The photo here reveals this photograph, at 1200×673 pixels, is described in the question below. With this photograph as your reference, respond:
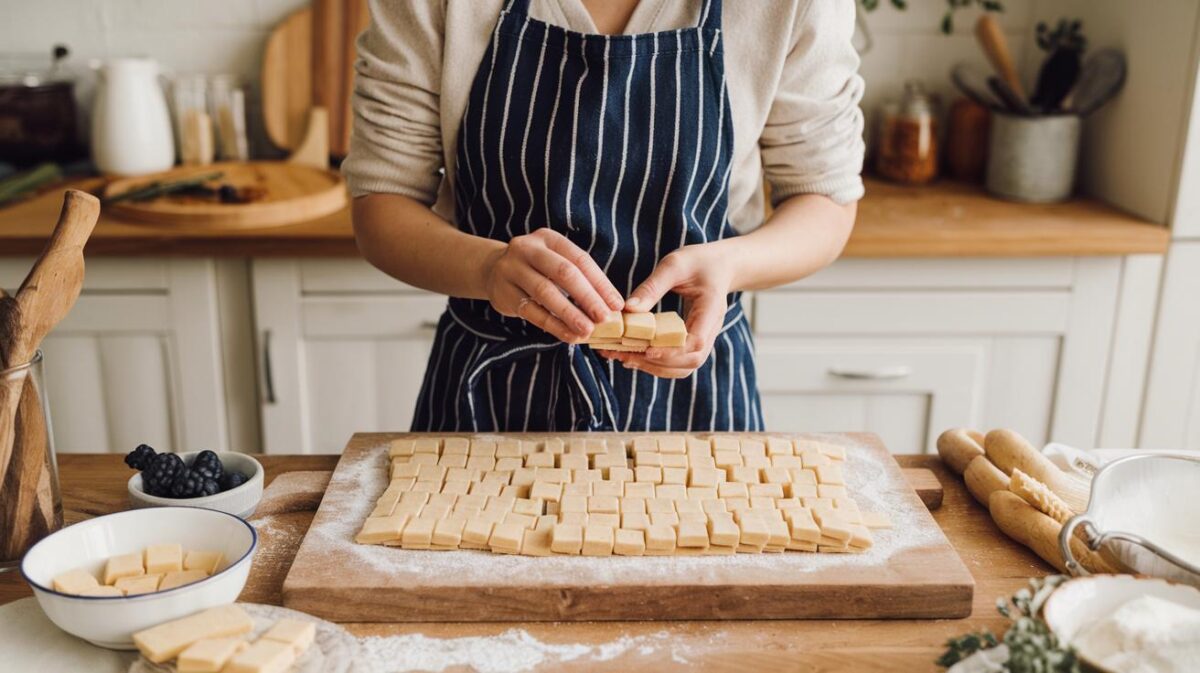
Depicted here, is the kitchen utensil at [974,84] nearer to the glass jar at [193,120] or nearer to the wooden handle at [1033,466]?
the wooden handle at [1033,466]

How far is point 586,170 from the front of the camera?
131 cm

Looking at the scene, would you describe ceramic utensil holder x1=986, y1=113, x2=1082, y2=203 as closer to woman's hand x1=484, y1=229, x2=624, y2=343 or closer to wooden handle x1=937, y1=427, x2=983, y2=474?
wooden handle x1=937, y1=427, x2=983, y2=474

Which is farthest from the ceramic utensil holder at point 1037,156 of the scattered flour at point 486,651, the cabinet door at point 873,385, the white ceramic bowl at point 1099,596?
the scattered flour at point 486,651

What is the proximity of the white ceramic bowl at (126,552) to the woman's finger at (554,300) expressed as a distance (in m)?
0.35

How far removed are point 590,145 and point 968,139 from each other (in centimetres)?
161

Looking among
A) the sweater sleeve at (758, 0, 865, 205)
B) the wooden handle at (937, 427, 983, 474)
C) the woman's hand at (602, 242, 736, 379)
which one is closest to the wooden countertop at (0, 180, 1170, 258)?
the sweater sleeve at (758, 0, 865, 205)

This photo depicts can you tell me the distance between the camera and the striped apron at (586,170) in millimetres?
1294

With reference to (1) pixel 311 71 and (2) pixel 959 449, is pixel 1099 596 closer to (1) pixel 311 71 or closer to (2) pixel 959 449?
(2) pixel 959 449

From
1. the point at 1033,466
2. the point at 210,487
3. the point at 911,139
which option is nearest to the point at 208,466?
the point at 210,487

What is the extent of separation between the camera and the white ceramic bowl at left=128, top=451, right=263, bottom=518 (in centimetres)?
104

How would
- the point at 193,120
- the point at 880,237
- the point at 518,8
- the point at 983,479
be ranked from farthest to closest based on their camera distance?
the point at 193,120 < the point at 880,237 < the point at 518,8 < the point at 983,479

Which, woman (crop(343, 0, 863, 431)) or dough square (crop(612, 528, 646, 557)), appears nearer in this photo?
→ dough square (crop(612, 528, 646, 557))

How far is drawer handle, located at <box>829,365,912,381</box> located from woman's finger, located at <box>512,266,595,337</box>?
1.26m

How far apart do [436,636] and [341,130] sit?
1879mm
